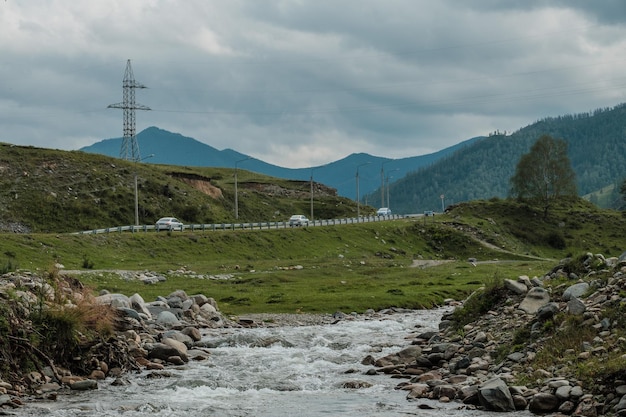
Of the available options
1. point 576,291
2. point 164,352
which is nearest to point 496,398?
point 576,291

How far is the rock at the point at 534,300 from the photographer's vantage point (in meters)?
31.0

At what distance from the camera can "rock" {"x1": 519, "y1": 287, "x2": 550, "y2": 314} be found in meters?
31.0

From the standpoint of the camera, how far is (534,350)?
26.2m

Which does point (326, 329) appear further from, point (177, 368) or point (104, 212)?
point (104, 212)

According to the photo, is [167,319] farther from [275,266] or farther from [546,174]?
[546,174]

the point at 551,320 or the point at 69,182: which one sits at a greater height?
the point at 69,182

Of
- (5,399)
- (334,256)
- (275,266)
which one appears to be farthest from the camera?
(334,256)

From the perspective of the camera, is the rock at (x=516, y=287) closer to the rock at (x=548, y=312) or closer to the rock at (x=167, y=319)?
the rock at (x=548, y=312)

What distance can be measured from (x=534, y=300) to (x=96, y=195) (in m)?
94.7

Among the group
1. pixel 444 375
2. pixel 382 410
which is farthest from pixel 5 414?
pixel 444 375

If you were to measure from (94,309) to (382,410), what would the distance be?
41.0 ft

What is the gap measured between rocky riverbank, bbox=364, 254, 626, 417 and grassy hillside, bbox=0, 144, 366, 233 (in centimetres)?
8218

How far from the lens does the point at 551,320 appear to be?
90.3 ft

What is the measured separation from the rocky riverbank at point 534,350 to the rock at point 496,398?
0.09 ft
